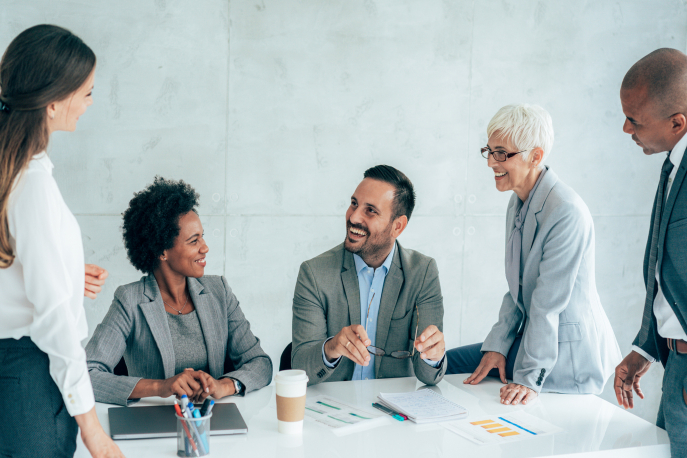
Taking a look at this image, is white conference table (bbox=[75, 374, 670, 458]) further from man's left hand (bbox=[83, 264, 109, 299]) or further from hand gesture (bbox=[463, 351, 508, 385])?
man's left hand (bbox=[83, 264, 109, 299])

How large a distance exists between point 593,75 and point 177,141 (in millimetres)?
2965

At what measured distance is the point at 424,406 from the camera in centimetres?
183

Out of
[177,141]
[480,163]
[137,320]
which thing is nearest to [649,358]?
[137,320]

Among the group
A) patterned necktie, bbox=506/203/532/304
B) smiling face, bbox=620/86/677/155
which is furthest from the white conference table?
smiling face, bbox=620/86/677/155

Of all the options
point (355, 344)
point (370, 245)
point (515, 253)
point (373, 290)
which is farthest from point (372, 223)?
point (355, 344)

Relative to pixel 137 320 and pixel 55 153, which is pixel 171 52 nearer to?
pixel 55 153

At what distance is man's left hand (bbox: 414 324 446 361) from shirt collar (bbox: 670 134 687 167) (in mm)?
875

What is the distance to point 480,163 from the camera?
13.4 feet

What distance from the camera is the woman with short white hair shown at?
2.11 m

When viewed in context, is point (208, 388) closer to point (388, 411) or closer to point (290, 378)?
point (290, 378)

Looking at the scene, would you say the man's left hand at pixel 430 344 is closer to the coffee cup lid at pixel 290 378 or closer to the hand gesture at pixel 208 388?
the coffee cup lid at pixel 290 378

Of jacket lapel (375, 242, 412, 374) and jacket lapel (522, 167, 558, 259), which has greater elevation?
jacket lapel (522, 167, 558, 259)

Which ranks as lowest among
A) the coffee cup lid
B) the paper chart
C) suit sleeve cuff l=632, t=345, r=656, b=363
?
the paper chart

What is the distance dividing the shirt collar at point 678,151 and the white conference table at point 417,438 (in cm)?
80
